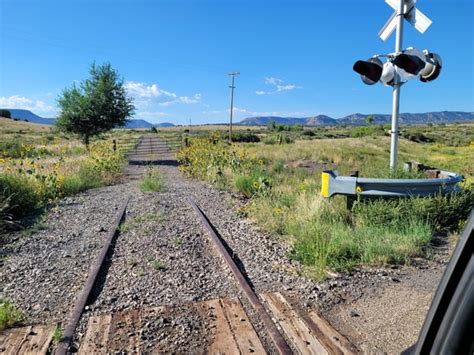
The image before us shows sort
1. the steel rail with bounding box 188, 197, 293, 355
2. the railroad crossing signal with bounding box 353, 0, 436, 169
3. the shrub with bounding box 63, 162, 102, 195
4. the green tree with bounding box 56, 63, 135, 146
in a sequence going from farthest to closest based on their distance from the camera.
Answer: the green tree with bounding box 56, 63, 135, 146 < the shrub with bounding box 63, 162, 102, 195 < the railroad crossing signal with bounding box 353, 0, 436, 169 < the steel rail with bounding box 188, 197, 293, 355

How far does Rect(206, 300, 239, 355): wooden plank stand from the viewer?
3.50m

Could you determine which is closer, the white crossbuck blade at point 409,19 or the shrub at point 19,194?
the white crossbuck blade at point 409,19

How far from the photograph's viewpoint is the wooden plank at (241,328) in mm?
3498

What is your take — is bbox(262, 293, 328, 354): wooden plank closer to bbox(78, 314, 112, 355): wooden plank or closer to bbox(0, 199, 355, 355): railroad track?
bbox(0, 199, 355, 355): railroad track

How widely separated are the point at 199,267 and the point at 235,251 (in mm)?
964

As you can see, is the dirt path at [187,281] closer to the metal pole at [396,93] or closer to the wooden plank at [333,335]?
the wooden plank at [333,335]

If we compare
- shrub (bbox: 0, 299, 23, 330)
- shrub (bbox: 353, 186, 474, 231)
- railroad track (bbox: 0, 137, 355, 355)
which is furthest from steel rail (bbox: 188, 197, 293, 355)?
shrub (bbox: 353, 186, 474, 231)

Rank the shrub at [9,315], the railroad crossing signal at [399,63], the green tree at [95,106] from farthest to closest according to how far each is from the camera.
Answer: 1. the green tree at [95,106]
2. the railroad crossing signal at [399,63]
3. the shrub at [9,315]

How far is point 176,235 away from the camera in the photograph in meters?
7.23

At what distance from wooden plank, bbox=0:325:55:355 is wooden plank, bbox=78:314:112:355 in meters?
0.34

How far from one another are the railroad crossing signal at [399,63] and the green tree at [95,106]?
19.0 m

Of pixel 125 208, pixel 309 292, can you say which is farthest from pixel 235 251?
pixel 125 208

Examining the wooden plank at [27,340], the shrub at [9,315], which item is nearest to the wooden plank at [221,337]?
the wooden plank at [27,340]

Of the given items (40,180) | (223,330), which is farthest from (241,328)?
(40,180)
